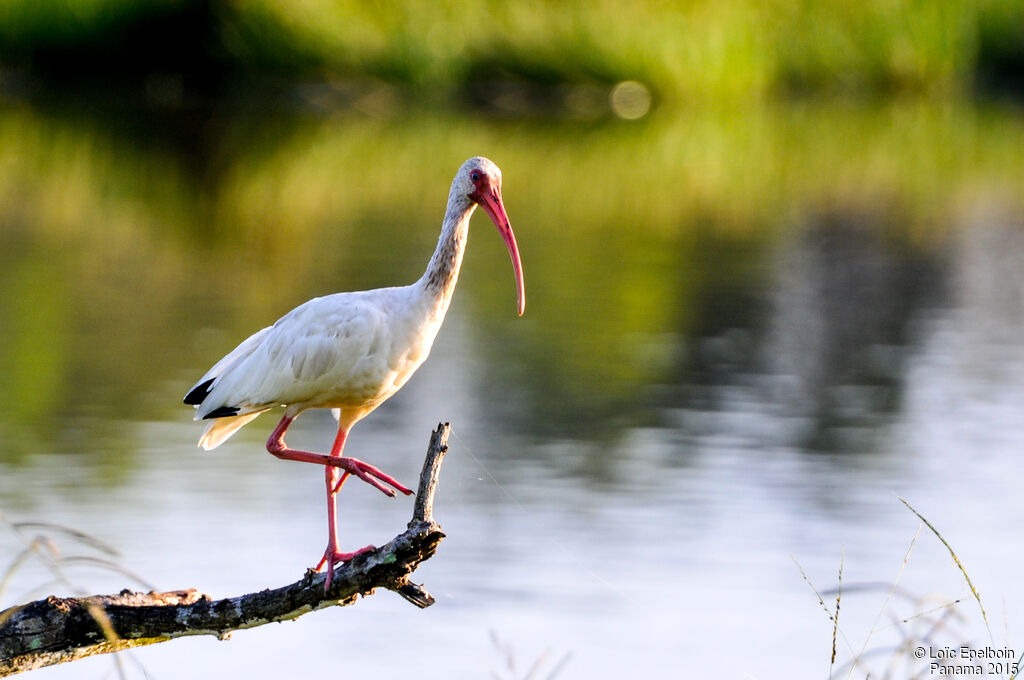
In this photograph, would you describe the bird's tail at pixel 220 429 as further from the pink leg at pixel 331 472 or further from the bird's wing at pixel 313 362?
the pink leg at pixel 331 472

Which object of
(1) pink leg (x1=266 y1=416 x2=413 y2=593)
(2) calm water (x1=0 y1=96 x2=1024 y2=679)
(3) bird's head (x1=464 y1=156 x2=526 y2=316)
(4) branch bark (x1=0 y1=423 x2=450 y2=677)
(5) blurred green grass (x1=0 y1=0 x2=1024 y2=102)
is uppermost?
(5) blurred green grass (x1=0 y1=0 x2=1024 y2=102)

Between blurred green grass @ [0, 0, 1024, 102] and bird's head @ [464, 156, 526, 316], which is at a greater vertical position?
blurred green grass @ [0, 0, 1024, 102]

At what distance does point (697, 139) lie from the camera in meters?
28.9

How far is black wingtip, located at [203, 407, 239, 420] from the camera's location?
6.15 meters

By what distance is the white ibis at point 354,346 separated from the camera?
594cm

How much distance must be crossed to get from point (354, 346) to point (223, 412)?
0.62 metres

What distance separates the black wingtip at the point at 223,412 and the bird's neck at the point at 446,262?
838 millimetres

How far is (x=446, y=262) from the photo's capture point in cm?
596

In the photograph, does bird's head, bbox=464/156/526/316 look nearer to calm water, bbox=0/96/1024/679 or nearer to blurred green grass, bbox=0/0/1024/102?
calm water, bbox=0/96/1024/679

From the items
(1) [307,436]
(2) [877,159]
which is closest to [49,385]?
(1) [307,436]

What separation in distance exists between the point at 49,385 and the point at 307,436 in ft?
7.34

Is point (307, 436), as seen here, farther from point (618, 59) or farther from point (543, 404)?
point (618, 59)

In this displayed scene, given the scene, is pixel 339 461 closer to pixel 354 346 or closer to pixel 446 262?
pixel 354 346

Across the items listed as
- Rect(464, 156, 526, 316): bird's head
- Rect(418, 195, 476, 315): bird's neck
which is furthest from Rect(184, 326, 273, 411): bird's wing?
Rect(464, 156, 526, 316): bird's head
